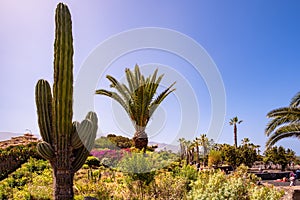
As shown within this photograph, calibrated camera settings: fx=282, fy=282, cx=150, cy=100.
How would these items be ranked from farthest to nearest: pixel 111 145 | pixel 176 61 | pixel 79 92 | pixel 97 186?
pixel 111 145 → pixel 176 61 → pixel 79 92 → pixel 97 186

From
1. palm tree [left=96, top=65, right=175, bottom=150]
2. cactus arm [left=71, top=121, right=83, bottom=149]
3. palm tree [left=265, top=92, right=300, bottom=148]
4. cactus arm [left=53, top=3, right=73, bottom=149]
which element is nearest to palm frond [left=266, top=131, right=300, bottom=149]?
palm tree [left=265, top=92, right=300, bottom=148]

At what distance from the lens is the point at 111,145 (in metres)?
18.1

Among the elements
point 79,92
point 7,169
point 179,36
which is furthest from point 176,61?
point 7,169

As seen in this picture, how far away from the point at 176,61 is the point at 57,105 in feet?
17.1

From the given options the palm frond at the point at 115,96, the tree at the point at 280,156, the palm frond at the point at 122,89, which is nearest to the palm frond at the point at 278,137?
the palm frond at the point at 115,96

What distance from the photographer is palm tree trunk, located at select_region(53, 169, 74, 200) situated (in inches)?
292

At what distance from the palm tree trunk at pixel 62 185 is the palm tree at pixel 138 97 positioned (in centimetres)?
511

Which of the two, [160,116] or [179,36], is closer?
[179,36]

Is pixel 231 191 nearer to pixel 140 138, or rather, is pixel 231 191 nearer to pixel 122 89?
pixel 140 138

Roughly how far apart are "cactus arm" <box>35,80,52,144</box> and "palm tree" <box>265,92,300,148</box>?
35.0ft

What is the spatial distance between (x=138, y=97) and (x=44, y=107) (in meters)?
4.64

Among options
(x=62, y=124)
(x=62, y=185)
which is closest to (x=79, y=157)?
(x=62, y=185)

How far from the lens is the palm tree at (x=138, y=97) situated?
12062 millimetres

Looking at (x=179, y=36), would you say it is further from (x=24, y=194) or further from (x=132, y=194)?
(x=24, y=194)
